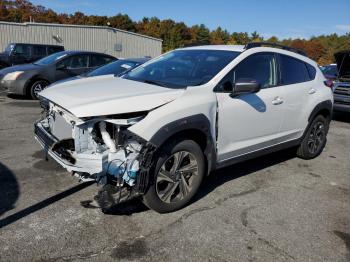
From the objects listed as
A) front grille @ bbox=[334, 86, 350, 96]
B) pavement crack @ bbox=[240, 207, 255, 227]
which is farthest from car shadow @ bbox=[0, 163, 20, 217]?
front grille @ bbox=[334, 86, 350, 96]

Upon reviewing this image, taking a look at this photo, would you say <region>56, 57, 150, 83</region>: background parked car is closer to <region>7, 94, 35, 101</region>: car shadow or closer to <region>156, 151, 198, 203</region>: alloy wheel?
<region>7, 94, 35, 101</region>: car shadow

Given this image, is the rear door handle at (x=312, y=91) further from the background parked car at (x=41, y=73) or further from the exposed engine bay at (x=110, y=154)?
the background parked car at (x=41, y=73)

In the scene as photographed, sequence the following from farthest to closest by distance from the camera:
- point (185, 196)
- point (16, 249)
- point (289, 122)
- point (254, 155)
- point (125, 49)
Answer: point (125, 49), point (289, 122), point (254, 155), point (185, 196), point (16, 249)

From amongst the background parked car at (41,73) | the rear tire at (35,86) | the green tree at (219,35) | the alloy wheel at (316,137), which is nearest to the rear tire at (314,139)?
the alloy wheel at (316,137)

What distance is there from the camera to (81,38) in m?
30.8

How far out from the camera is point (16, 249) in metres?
3.03

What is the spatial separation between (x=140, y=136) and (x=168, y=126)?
0.31 m

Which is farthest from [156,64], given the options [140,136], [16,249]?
[16,249]

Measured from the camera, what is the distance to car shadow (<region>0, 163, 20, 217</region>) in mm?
3765

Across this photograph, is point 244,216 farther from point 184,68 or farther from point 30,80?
point 30,80

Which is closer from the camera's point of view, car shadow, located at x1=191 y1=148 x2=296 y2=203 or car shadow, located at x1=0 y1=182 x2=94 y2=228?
car shadow, located at x1=0 y1=182 x2=94 y2=228

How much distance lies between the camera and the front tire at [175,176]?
3.58 metres

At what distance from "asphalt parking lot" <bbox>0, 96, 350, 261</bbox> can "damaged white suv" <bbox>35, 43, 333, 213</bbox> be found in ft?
1.06

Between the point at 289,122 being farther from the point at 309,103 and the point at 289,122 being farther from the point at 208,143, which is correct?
the point at 208,143
